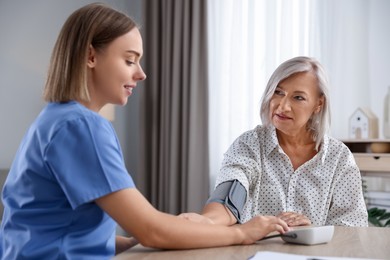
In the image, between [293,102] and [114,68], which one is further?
[293,102]

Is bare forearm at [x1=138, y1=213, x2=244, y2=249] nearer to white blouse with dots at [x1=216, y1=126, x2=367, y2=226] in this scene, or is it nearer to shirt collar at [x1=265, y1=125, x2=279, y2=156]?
white blouse with dots at [x1=216, y1=126, x2=367, y2=226]

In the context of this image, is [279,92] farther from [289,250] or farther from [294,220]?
[289,250]

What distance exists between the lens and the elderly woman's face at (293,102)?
2.13 meters

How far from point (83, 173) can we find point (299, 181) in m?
1.15

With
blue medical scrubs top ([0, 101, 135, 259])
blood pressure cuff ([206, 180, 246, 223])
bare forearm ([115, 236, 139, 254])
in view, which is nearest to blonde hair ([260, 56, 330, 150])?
blood pressure cuff ([206, 180, 246, 223])

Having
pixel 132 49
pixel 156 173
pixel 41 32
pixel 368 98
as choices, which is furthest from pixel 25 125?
pixel 132 49

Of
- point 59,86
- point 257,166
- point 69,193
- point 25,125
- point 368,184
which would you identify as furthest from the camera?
point 25,125

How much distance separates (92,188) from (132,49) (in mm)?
353

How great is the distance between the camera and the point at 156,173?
4.31m

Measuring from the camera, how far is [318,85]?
217cm

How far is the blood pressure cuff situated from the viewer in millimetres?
1804

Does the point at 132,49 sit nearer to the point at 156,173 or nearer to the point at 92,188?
the point at 92,188

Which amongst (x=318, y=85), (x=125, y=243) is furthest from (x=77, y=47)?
(x=318, y=85)

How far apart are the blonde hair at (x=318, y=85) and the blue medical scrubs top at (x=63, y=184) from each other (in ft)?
3.59
